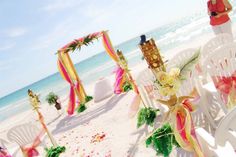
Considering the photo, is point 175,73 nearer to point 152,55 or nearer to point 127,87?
point 152,55

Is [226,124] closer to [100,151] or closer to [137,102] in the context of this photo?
[100,151]

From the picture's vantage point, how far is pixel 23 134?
664 centimetres

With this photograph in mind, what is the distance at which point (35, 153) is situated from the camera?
6.57m

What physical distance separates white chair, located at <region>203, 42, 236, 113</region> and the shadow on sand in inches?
240

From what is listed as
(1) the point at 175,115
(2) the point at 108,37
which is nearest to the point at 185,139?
(1) the point at 175,115

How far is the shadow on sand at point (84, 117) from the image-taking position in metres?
9.66

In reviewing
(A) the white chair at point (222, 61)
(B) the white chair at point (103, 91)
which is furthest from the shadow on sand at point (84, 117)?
(A) the white chair at point (222, 61)

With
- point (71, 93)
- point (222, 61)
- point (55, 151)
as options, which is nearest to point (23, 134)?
point (55, 151)

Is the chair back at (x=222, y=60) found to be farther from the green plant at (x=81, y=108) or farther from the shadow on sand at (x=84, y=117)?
the green plant at (x=81, y=108)

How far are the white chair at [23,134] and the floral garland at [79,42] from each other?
577cm

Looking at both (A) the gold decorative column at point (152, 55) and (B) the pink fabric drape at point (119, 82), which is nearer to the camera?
(A) the gold decorative column at point (152, 55)

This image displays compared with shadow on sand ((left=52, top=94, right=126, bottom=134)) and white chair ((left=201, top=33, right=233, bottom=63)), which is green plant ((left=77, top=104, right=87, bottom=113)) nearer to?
shadow on sand ((left=52, top=94, right=126, bottom=134))

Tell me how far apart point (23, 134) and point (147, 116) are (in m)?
2.72

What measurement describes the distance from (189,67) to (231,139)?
68 centimetres
